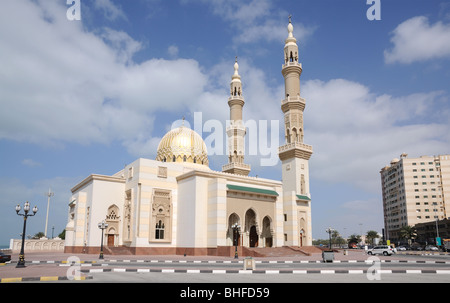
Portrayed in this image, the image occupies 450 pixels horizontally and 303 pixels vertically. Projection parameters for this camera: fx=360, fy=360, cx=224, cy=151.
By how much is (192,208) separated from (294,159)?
13.9m

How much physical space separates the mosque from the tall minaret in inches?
4.3

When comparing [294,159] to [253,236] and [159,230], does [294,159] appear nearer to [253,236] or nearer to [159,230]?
[253,236]

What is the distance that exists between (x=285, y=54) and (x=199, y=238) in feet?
83.9

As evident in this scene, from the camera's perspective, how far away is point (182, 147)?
4397 cm

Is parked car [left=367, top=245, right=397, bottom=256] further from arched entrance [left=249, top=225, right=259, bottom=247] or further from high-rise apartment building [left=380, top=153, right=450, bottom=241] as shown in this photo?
high-rise apartment building [left=380, top=153, right=450, bottom=241]

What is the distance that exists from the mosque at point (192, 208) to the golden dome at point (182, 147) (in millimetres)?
5781

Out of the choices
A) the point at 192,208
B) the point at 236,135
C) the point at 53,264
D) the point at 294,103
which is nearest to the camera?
the point at 53,264

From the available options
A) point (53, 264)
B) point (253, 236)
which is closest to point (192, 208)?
point (253, 236)

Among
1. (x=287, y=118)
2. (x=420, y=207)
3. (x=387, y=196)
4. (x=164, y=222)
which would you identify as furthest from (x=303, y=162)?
(x=387, y=196)

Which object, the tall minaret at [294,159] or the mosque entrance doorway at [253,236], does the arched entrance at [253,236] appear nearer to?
the mosque entrance doorway at [253,236]

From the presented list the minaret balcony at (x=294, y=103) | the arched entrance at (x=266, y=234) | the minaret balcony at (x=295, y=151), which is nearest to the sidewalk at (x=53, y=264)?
the arched entrance at (x=266, y=234)

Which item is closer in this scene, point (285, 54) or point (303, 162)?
point (303, 162)

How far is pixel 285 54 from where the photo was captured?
4512 cm
